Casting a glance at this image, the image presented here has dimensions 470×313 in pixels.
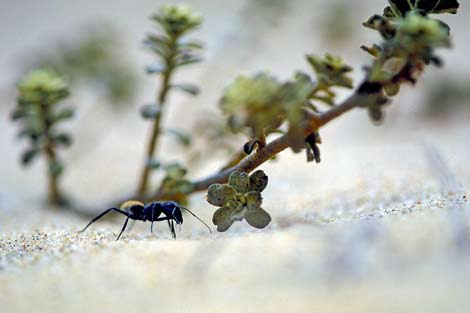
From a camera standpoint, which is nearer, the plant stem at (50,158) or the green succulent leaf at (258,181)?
the green succulent leaf at (258,181)

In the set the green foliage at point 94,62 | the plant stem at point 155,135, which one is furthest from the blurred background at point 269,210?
the plant stem at point 155,135

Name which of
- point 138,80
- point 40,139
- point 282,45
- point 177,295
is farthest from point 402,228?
point 282,45

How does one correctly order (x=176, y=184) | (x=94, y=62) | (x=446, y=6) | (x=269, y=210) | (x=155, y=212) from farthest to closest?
(x=94, y=62) → (x=269, y=210) → (x=176, y=184) → (x=155, y=212) → (x=446, y=6)

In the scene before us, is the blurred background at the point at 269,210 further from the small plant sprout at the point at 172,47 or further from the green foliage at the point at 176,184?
the small plant sprout at the point at 172,47

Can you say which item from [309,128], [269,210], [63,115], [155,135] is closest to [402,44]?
[309,128]

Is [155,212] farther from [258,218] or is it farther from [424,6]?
[424,6]

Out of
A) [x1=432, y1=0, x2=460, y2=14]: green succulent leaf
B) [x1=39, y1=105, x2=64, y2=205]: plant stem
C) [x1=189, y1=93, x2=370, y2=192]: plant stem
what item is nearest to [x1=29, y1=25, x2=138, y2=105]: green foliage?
[x1=39, y1=105, x2=64, y2=205]: plant stem

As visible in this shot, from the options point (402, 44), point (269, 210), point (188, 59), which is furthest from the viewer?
point (269, 210)
